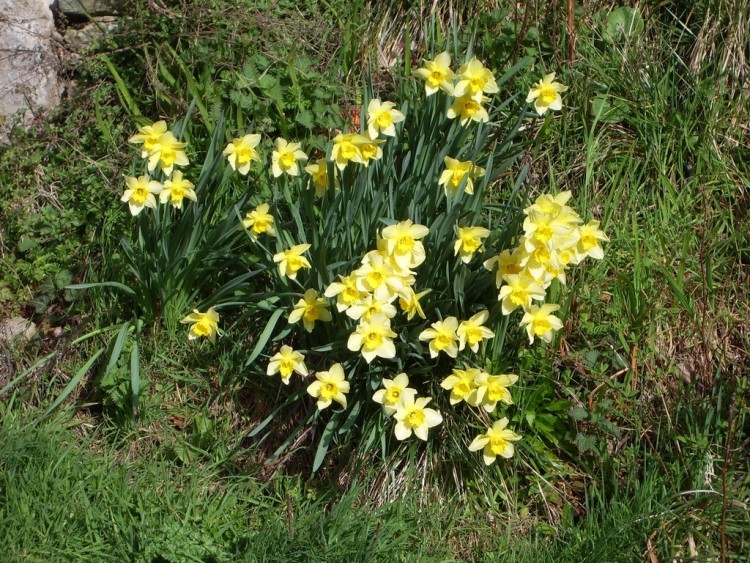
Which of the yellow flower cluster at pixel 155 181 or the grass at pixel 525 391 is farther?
the yellow flower cluster at pixel 155 181

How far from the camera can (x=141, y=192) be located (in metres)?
2.59

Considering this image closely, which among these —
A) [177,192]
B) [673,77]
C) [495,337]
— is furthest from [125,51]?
[673,77]

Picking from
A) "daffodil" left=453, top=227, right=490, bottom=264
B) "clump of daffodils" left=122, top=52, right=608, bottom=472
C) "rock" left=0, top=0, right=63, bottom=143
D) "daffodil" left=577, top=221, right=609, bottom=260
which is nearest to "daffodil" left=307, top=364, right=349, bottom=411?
"clump of daffodils" left=122, top=52, right=608, bottom=472

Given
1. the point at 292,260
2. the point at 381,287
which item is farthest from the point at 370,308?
the point at 292,260

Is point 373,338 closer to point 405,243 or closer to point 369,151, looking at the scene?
point 405,243

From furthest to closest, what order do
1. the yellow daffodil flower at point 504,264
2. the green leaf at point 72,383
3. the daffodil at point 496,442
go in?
the green leaf at point 72,383 < the daffodil at point 496,442 < the yellow daffodil flower at point 504,264

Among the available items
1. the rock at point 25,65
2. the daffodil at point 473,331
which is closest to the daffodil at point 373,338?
the daffodil at point 473,331

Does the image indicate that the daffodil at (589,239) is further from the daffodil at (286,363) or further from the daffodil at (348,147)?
the daffodil at (286,363)

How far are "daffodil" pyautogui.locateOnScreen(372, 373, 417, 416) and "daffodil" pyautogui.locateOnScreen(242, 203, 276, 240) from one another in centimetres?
64

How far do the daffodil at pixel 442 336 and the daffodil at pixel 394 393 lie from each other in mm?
126

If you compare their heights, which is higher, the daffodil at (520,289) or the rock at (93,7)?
the rock at (93,7)

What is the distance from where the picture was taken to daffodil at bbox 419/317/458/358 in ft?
7.98

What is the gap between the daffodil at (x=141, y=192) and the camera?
102 inches

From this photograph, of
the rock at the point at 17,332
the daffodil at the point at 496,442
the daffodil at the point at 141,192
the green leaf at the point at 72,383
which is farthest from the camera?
the rock at the point at 17,332
